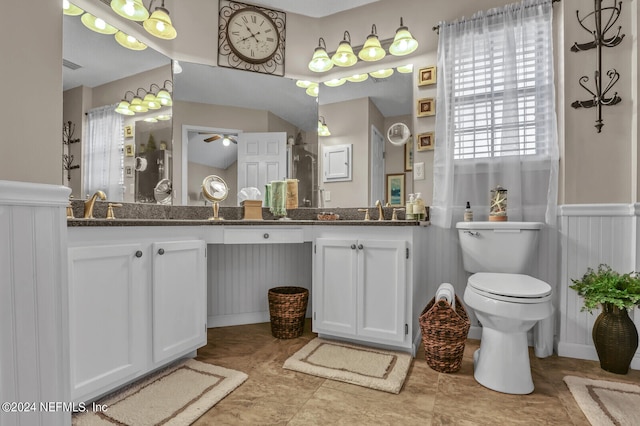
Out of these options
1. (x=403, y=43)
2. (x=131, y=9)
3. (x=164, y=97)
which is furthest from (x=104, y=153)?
(x=403, y=43)

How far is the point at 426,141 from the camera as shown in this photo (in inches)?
95.4

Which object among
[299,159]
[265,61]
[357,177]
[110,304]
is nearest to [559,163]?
[357,177]

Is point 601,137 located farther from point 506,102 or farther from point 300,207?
point 300,207

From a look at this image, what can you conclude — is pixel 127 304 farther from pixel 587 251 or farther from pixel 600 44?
pixel 600 44

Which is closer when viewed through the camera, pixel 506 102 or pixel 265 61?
pixel 506 102

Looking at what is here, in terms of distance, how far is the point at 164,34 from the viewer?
217 cm

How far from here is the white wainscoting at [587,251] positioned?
73.9 inches

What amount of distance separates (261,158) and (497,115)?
1.73 m

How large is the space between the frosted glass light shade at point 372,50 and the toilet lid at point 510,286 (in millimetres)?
1751

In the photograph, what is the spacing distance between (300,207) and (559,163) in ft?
5.93

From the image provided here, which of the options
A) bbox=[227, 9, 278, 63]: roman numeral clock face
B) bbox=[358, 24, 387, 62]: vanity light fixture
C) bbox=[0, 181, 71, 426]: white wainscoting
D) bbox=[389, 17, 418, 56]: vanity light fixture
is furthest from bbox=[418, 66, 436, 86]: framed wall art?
bbox=[0, 181, 71, 426]: white wainscoting

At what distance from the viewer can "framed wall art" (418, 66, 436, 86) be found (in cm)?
238

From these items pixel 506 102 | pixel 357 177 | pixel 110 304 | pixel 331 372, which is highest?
pixel 506 102

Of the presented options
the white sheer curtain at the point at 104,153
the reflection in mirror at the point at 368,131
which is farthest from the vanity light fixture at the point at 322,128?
the white sheer curtain at the point at 104,153
